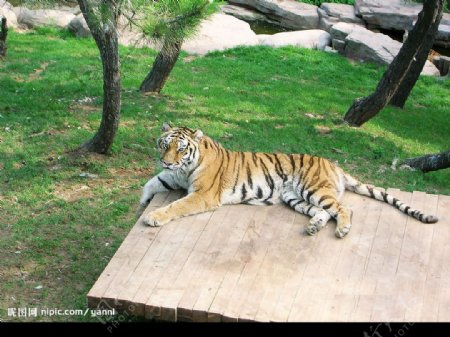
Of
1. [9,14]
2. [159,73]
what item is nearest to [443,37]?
[159,73]

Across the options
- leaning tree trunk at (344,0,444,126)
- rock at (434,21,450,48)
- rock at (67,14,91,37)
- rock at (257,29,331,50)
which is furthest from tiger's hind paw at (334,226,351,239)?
rock at (434,21,450,48)

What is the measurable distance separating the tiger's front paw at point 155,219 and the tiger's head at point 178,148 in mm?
469

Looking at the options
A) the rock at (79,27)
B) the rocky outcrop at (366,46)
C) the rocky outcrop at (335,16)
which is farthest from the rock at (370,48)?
the rock at (79,27)

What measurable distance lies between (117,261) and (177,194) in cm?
123

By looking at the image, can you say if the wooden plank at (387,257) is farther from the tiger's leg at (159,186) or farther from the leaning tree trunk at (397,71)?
the leaning tree trunk at (397,71)

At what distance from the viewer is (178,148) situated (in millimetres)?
5676

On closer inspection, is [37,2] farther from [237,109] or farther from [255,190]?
[237,109]

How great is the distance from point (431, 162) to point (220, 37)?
6.93 m

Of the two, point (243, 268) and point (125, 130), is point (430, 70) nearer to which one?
point (125, 130)

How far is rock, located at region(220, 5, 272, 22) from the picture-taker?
17.4 meters

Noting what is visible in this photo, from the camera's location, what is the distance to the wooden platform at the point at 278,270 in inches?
175

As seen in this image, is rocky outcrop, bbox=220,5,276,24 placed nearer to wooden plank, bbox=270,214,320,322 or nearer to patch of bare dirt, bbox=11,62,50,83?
patch of bare dirt, bbox=11,62,50,83

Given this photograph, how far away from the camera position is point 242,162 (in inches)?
239

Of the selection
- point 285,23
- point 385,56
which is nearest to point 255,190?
point 385,56
